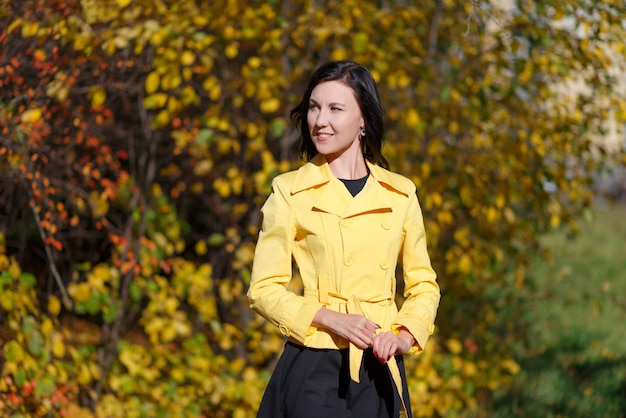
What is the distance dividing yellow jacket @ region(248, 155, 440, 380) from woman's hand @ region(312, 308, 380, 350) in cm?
3

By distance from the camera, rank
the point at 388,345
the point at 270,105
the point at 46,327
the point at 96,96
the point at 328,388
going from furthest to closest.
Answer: the point at 270,105 < the point at 96,96 < the point at 46,327 < the point at 328,388 < the point at 388,345

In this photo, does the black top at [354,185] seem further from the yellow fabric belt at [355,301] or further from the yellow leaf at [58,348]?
the yellow leaf at [58,348]

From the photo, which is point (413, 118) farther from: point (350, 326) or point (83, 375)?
point (350, 326)

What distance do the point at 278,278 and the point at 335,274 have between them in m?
0.16

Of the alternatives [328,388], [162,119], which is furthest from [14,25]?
[328,388]

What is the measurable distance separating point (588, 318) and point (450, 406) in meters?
2.97

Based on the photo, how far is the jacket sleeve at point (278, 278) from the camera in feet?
7.88

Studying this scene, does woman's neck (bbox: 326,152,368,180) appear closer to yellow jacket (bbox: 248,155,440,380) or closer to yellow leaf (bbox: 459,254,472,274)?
yellow jacket (bbox: 248,155,440,380)

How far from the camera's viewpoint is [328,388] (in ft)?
8.14

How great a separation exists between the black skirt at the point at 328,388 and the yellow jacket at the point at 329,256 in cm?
6

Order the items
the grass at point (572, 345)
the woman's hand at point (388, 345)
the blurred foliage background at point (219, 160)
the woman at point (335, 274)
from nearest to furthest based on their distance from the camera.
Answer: the woman's hand at point (388, 345)
the woman at point (335, 274)
the blurred foliage background at point (219, 160)
the grass at point (572, 345)

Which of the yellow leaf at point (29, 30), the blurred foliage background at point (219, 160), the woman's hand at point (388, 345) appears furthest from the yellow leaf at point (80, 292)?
the woman's hand at point (388, 345)

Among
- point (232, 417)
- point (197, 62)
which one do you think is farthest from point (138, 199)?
point (232, 417)

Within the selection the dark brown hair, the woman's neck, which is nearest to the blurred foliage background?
the dark brown hair
